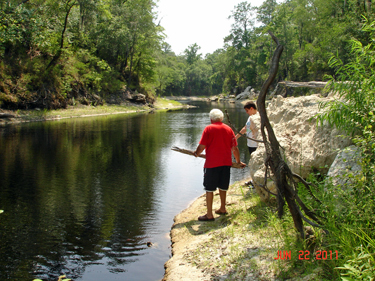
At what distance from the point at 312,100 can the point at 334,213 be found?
3.41m

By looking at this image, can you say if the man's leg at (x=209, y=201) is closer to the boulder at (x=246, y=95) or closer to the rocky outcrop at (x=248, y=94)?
the rocky outcrop at (x=248, y=94)

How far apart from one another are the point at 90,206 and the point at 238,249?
4.52 m

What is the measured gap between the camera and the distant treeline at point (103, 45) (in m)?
28.1

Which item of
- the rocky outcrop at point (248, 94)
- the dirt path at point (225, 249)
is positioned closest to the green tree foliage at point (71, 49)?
the dirt path at point (225, 249)

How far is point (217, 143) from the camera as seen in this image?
5.89m

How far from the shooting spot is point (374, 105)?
12.8ft

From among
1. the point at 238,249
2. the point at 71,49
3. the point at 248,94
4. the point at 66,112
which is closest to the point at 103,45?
the point at 71,49

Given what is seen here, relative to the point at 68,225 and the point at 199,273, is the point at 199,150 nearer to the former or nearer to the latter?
the point at 199,273

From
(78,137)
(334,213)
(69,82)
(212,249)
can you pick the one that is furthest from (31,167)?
(69,82)

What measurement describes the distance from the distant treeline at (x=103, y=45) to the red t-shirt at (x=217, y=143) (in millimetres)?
10808

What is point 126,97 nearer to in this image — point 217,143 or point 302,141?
point 217,143

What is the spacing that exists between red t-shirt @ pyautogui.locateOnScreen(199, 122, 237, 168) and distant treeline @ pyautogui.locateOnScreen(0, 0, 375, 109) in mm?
10808
